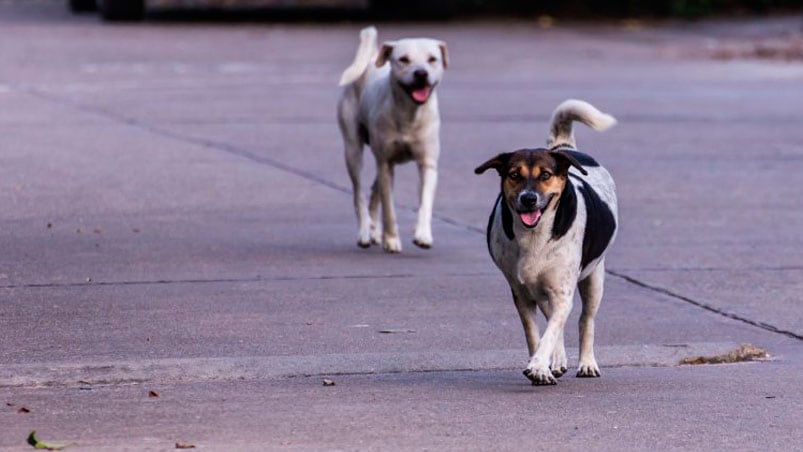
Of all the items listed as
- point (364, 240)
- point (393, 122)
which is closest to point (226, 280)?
point (364, 240)

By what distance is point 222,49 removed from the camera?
2444cm

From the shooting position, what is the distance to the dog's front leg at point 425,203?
32.5 feet

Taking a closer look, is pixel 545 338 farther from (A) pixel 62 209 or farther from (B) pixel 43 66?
(B) pixel 43 66

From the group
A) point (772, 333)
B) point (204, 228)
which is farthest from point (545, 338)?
point (204, 228)

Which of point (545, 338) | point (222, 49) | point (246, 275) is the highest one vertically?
point (545, 338)

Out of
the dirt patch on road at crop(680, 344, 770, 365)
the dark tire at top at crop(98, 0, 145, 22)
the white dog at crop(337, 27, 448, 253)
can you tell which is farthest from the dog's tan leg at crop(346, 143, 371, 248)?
the dark tire at top at crop(98, 0, 145, 22)

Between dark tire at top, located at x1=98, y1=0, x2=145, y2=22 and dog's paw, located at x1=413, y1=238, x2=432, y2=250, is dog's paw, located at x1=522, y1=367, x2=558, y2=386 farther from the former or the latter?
dark tire at top, located at x1=98, y1=0, x2=145, y2=22

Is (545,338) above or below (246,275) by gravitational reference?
above

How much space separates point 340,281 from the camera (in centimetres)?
913

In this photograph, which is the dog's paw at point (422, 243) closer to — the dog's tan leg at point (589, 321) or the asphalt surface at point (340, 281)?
the asphalt surface at point (340, 281)

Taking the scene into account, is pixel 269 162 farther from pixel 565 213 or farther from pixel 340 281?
pixel 565 213

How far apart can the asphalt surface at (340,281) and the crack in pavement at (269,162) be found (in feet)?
0.08

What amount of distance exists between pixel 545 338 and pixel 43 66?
16118 millimetres

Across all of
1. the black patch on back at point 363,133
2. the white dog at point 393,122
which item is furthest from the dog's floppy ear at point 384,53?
the black patch on back at point 363,133
